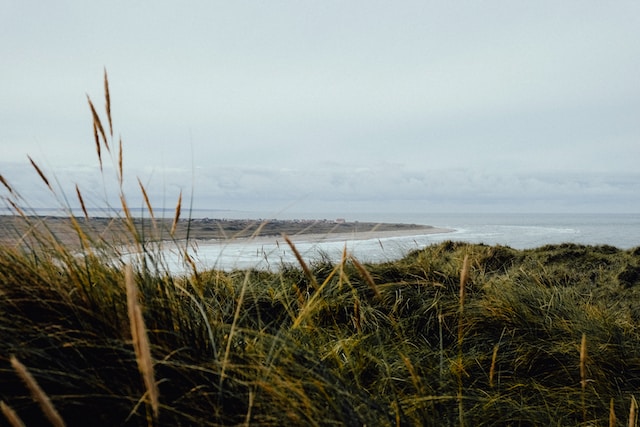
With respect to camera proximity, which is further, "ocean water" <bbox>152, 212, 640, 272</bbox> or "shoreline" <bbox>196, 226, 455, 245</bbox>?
"ocean water" <bbox>152, 212, 640, 272</bbox>

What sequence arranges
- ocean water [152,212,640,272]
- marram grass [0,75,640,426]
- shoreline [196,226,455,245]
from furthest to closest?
ocean water [152,212,640,272], shoreline [196,226,455,245], marram grass [0,75,640,426]

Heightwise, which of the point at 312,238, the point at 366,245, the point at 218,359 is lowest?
the point at 366,245

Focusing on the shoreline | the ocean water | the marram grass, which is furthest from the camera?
the ocean water

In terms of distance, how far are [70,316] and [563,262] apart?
348 inches

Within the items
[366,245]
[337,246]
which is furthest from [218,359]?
[366,245]

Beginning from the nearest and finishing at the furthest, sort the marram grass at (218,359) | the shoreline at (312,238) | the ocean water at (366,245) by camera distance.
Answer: the marram grass at (218,359), the shoreline at (312,238), the ocean water at (366,245)

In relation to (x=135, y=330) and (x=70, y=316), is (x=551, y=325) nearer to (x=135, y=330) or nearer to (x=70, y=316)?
(x=70, y=316)

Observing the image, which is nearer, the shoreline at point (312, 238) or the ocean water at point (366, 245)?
the shoreline at point (312, 238)

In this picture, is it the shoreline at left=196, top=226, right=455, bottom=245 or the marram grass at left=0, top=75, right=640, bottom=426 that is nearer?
the marram grass at left=0, top=75, right=640, bottom=426

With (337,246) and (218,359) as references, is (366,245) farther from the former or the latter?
(218,359)

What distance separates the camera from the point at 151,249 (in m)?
1.91

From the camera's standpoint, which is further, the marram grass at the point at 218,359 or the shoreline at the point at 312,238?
the shoreline at the point at 312,238

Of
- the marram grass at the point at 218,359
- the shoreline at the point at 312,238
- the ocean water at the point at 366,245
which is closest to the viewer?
the marram grass at the point at 218,359

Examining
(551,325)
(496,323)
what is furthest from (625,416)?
(496,323)
